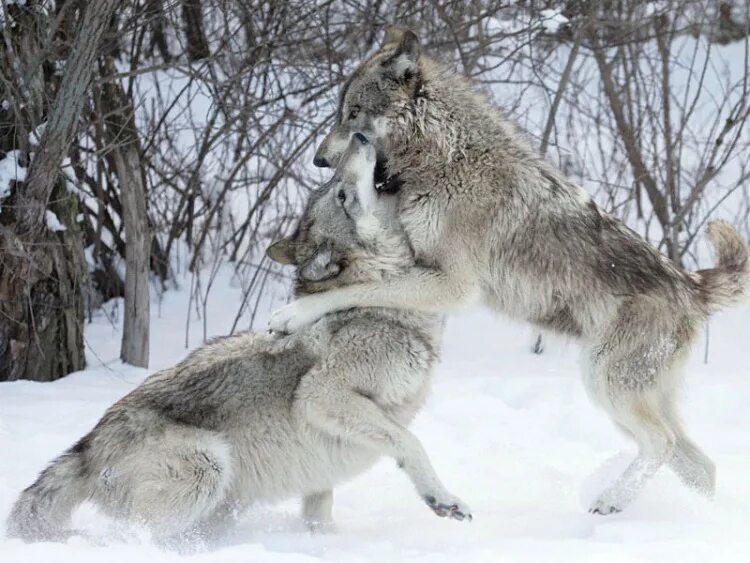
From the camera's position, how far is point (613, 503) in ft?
15.1

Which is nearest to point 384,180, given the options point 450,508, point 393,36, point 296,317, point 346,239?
point 346,239

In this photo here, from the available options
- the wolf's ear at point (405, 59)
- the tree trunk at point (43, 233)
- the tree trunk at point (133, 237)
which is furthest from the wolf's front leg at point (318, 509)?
the tree trunk at point (133, 237)

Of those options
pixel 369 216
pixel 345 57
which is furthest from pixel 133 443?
Answer: pixel 345 57

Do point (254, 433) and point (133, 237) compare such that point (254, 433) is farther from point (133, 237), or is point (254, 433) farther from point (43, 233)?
point (133, 237)

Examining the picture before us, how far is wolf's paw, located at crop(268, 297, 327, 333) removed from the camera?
15.4ft

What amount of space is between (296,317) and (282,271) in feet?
15.2

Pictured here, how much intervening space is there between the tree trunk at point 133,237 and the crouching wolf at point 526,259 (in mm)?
2232

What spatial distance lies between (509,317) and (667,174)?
12.5 ft

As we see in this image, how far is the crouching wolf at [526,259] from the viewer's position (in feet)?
15.6

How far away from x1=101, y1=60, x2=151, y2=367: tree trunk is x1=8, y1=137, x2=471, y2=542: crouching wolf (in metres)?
2.90

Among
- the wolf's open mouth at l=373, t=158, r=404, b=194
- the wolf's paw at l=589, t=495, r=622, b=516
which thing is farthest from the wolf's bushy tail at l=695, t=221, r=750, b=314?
the wolf's open mouth at l=373, t=158, r=404, b=194

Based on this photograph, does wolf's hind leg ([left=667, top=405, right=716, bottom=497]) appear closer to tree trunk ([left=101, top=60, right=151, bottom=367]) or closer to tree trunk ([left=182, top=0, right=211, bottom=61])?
tree trunk ([left=101, top=60, right=151, bottom=367])

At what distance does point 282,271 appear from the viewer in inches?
367

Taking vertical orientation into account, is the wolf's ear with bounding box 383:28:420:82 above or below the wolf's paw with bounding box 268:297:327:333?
above
